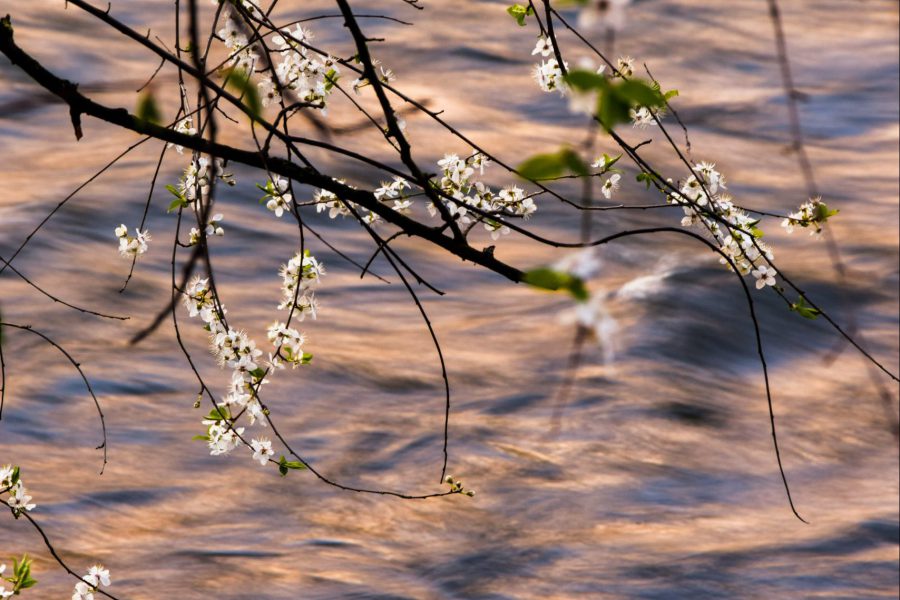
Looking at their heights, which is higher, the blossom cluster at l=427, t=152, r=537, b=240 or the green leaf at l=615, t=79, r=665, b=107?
the blossom cluster at l=427, t=152, r=537, b=240

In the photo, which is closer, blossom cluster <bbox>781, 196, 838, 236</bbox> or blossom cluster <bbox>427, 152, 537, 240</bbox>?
blossom cluster <bbox>781, 196, 838, 236</bbox>

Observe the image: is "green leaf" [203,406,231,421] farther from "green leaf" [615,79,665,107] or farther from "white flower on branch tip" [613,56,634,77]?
"green leaf" [615,79,665,107]

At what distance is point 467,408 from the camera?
16.0ft

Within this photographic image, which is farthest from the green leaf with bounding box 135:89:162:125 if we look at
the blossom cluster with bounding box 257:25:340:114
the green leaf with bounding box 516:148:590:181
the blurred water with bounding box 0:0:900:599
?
the blurred water with bounding box 0:0:900:599

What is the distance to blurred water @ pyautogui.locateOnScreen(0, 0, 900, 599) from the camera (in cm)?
394

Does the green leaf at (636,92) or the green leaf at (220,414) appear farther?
the green leaf at (220,414)

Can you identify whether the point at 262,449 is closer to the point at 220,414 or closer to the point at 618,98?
the point at 220,414

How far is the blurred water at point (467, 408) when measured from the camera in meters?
3.94

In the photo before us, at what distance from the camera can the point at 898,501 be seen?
14.8 ft

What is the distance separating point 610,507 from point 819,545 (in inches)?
29.0

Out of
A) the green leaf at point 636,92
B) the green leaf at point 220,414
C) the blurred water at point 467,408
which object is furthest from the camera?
the blurred water at point 467,408

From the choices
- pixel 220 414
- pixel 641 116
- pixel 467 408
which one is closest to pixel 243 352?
pixel 220 414

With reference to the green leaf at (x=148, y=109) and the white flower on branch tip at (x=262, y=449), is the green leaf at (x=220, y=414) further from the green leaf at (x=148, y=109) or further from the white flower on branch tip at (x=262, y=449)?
the green leaf at (x=148, y=109)

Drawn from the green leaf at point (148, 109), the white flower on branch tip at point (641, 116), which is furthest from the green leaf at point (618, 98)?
the white flower on branch tip at point (641, 116)
